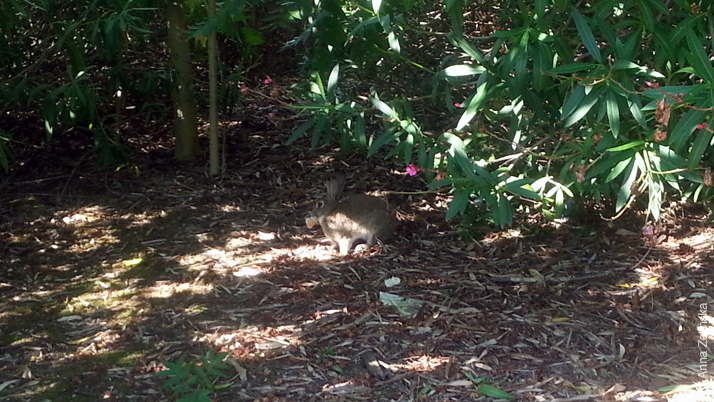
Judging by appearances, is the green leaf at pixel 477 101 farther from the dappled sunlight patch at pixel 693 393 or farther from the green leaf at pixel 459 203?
the dappled sunlight patch at pixel 693 393

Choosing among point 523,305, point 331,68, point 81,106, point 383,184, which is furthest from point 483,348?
point 81,106

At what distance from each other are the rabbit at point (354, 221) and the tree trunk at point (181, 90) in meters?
2.18

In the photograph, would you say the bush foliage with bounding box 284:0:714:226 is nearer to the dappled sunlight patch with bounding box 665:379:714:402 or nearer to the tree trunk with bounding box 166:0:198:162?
the dappled sunlight patch with bounding box 665:379:714:402

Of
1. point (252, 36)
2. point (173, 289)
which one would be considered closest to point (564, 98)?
point (173, 289)

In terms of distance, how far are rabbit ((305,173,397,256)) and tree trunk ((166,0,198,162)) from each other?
2177mm

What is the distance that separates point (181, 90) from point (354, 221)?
275 centimetres

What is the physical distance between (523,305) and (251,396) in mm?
2073

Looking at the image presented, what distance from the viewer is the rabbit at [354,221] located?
5867mm

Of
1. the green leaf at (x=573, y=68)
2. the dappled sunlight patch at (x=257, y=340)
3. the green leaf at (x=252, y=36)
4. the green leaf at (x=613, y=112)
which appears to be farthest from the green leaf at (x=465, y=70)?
the green leaf at (x=252, y=36)

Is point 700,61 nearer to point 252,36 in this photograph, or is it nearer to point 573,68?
point 573,68

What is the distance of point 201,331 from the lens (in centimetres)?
463

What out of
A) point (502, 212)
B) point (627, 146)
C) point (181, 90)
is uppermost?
point (627, 146)

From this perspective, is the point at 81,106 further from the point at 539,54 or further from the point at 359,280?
the point at 539,54

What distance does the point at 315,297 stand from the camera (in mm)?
5125
